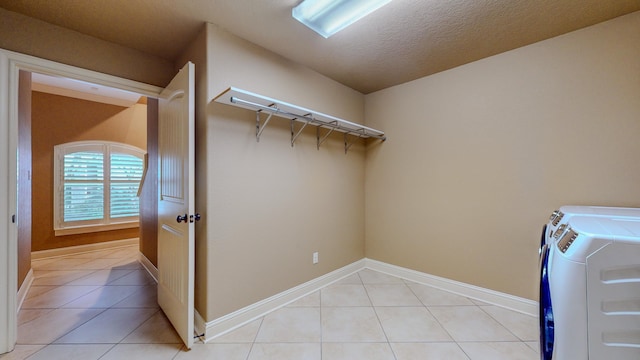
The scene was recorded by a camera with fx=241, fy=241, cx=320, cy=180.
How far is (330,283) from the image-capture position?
2670mm

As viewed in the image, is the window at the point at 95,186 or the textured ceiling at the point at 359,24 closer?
the textured ceiling at the point at 359,24

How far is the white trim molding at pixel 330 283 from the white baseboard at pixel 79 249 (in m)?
3.54

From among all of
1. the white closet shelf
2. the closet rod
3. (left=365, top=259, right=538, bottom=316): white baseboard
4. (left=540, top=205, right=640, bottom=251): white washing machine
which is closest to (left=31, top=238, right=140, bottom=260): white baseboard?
the white closet shelf

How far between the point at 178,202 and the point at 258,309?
3.57 feet

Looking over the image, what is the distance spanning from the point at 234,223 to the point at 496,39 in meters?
2.56

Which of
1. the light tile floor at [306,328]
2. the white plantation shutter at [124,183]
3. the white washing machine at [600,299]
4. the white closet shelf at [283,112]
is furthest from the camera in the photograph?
the white plantation shutter at [124,183]

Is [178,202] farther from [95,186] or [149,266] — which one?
[95,186]

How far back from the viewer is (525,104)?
2.06 m

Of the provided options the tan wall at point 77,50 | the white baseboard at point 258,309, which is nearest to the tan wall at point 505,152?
the white baseboard at point 258,309

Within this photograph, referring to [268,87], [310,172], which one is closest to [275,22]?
[268,87]

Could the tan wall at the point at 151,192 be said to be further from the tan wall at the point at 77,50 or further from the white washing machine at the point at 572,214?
the white washing machine at the point at 572,214

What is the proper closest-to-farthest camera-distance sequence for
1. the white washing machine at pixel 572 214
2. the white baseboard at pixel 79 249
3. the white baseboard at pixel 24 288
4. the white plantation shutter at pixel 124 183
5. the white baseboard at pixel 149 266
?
the white washing machine at pixel 572 214
the white baseboard at pixel 24 288
the white baseboard at pixel 149 266
the white baseboard at pixel 79 249
the white plantation shutter at pixel 124 183

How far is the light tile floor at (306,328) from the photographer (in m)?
1.61

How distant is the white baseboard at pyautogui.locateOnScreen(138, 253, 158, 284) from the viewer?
2.86 m
